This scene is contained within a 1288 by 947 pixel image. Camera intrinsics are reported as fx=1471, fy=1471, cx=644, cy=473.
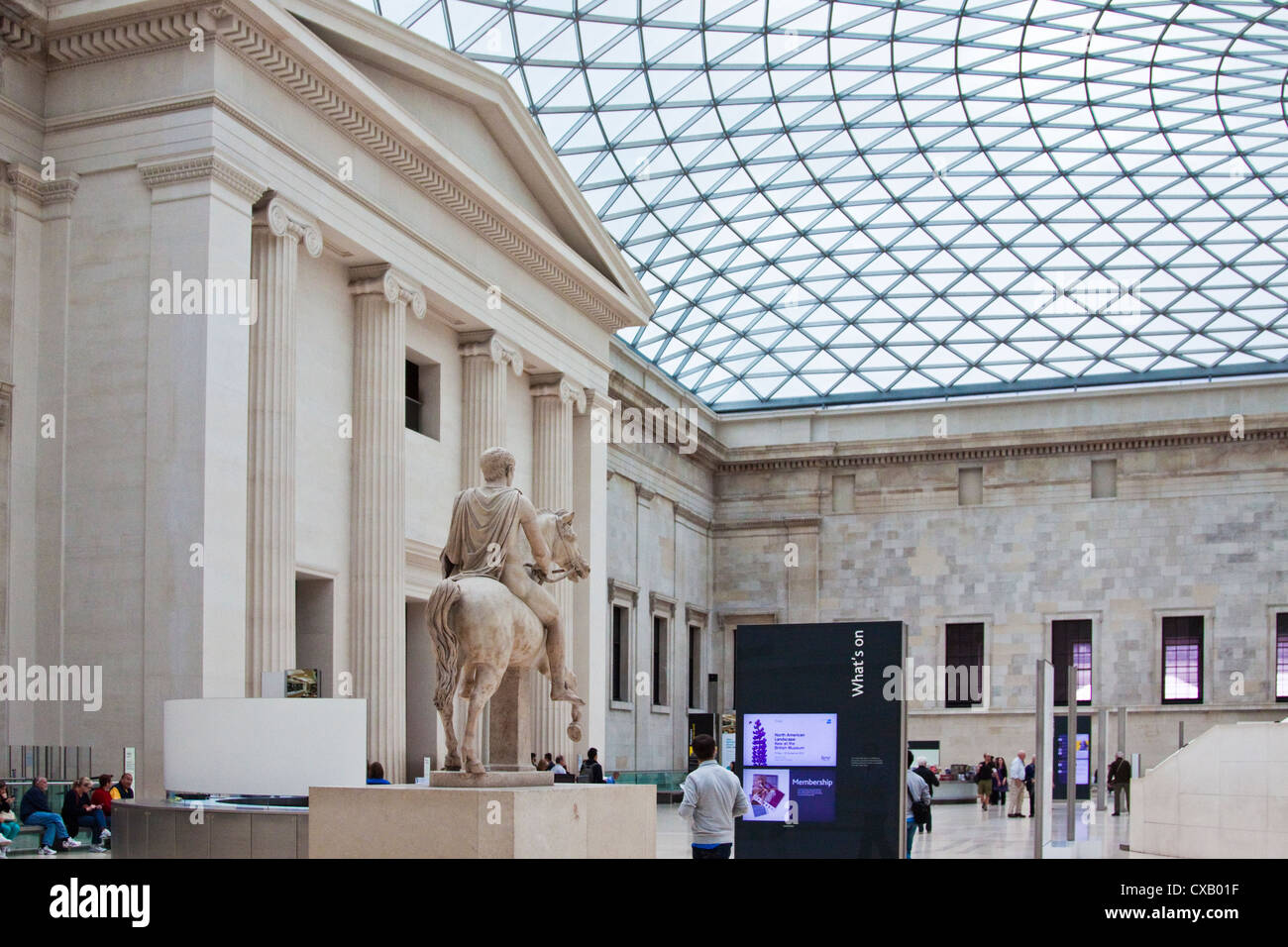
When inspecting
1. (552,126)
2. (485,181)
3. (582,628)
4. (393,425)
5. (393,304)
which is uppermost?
(552,126)

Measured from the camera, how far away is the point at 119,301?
2481cm

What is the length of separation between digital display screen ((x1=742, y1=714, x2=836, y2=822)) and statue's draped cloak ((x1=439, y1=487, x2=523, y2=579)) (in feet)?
20.7

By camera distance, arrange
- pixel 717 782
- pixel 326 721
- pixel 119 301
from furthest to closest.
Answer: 1. pixel 119 301
2. pixel 326 721
3. pixel 717 782

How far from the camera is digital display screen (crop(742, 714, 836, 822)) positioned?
17750mm

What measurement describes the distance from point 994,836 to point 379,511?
14776 mm

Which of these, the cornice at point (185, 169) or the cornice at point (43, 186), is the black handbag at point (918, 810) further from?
the cornice at point (43, 186)

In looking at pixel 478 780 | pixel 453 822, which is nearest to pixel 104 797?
pixel 478 780

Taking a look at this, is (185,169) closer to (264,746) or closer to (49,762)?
(49,762)

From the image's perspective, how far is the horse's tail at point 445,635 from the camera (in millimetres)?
12219

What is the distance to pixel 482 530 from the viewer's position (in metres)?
12.8

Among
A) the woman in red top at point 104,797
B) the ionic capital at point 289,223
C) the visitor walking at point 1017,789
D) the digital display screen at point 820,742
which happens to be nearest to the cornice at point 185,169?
the ionic capital at point 289,223

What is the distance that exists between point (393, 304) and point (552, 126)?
41.1 ft
